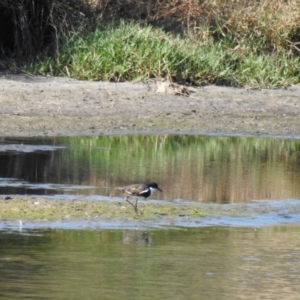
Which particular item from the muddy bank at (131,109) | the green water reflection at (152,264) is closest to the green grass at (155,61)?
the muddy bank at (131,109)

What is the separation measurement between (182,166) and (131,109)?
3531 mm

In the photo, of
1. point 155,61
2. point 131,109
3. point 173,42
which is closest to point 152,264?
point 131,109

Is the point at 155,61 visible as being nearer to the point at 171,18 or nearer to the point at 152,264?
the point at 171,18

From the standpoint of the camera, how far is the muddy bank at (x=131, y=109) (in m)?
13.6

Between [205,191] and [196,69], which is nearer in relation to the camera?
[205,191]

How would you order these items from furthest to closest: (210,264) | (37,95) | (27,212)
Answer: (37,95)
(27,212)
(210,264)

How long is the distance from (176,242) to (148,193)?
120 centimetres

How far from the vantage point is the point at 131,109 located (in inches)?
575

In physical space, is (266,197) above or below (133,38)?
below

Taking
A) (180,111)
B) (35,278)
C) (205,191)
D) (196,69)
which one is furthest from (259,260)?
(196,69)

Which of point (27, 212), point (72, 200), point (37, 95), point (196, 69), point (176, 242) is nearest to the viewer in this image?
point (176, 242)

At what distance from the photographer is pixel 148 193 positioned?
8750 mm

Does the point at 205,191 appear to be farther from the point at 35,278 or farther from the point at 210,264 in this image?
the point at 35,278

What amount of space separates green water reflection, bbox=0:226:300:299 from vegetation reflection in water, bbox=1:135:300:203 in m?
1.66
